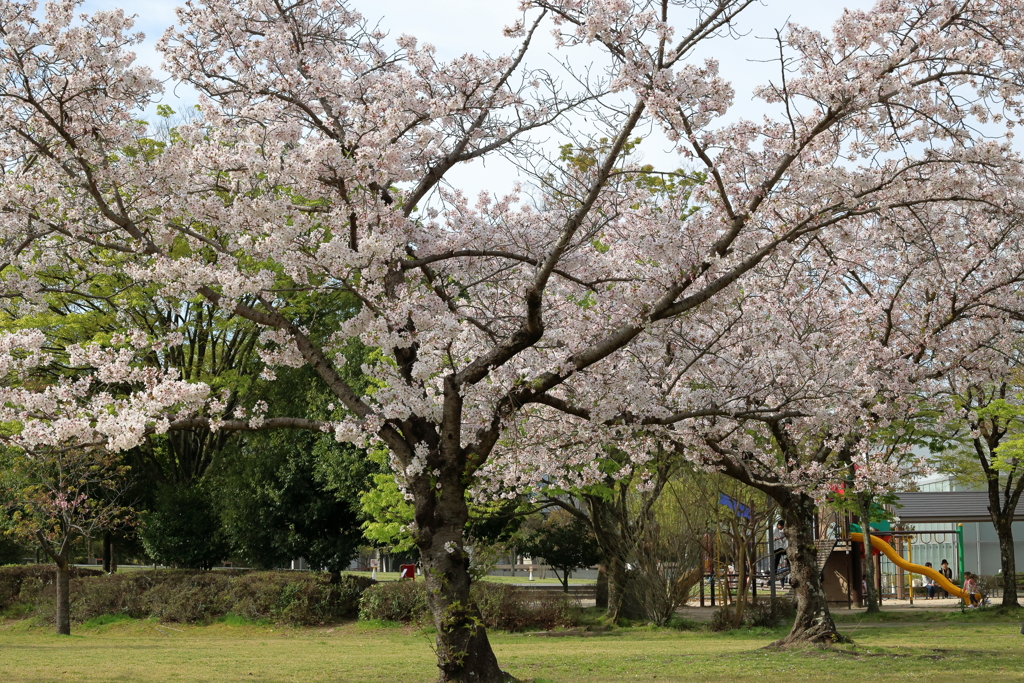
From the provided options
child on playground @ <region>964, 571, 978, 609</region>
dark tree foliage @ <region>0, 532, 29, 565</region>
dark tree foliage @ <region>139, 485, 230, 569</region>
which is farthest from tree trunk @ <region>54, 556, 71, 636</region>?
child on playground @ <region>964, 571, 978, 609</region>

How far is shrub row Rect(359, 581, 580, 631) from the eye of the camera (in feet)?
62.4

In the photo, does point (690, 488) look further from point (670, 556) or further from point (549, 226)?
point (549, 226)

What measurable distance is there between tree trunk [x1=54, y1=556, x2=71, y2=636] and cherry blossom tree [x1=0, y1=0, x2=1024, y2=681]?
31.5ft

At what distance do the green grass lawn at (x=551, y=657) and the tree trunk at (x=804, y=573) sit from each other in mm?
624

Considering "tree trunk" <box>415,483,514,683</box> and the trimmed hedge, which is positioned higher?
"tree trunk" <box>415,483,514,683</box>

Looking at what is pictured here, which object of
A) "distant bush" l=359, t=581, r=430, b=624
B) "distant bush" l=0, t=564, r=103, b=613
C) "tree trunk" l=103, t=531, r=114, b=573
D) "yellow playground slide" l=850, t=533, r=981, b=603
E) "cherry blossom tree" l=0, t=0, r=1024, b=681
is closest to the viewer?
"cherry blossom tree" l=0, t=0, r=1024, b=681

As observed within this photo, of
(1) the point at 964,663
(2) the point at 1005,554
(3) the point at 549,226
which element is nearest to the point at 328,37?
(3) the point at 549,226

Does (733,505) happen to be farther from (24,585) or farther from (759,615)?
(24,585)

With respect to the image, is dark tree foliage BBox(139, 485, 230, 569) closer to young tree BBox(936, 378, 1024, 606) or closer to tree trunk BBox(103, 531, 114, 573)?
tree trunk BBox(103, 531, 114, 573)

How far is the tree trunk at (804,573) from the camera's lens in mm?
13555

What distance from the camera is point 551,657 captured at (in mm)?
12930

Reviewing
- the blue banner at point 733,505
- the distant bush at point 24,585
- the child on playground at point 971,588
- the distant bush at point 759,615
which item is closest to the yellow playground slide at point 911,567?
the child on playground at point 971,588

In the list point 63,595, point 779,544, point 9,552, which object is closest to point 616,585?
point 63,595

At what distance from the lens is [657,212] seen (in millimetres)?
10203
